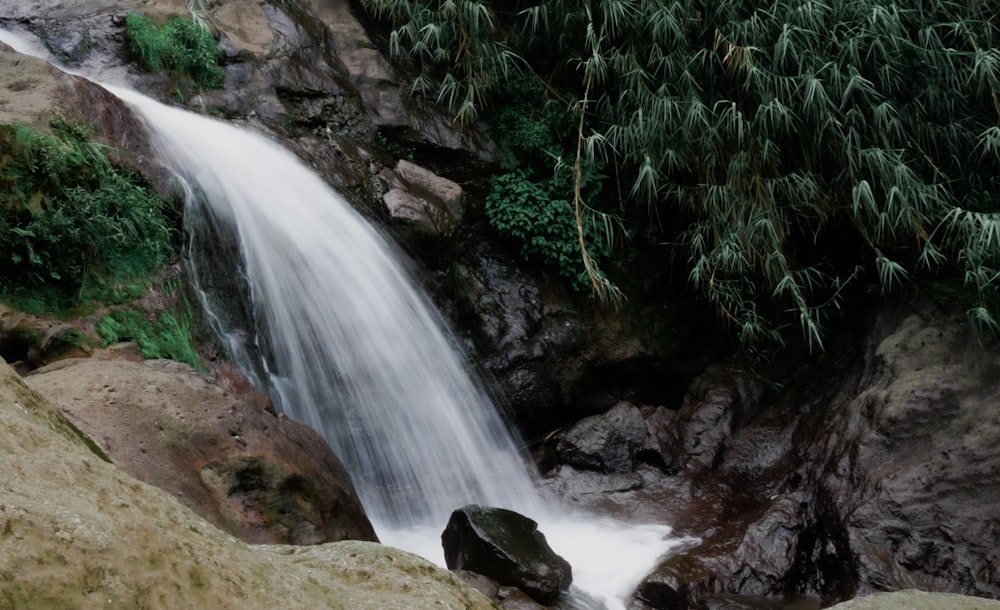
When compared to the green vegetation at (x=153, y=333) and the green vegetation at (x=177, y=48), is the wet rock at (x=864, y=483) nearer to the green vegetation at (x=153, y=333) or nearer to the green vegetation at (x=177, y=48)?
the green vegetation at (x=153, y=333)

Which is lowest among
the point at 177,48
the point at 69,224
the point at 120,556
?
the point at 69,224

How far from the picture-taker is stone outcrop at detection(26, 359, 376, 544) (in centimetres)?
362

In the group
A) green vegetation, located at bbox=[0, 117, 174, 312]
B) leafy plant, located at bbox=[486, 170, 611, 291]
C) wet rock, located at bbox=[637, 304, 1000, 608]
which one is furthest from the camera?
leafy plant, located at bbox=[486, 170, 611, 291]

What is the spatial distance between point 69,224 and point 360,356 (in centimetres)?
239

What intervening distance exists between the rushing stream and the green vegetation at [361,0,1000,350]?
168 centimetres

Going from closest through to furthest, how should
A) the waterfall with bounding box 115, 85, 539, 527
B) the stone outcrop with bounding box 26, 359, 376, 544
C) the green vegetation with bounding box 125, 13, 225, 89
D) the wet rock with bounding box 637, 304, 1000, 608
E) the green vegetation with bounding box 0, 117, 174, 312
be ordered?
1. the stone outcrop with bounding box 26, 359, 376, 544
2. the green vegetation with bounding box 0, 117, 174, 312
3. the wet rock with bounding box 637, 304, 1000, 608
4. the waterfall with bounding box 115, 85, 539, 527
5. the green vegetation with bounding box 125, 13, 225, 89

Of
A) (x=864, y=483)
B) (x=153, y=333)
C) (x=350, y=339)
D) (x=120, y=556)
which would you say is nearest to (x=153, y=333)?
(x=153, y=333)

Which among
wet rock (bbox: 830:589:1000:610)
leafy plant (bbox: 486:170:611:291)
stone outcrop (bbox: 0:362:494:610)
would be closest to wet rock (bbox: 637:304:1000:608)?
leafy plant (bbox: 486:170:611:291)

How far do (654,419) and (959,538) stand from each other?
2606 mm

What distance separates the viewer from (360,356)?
663 centimetres

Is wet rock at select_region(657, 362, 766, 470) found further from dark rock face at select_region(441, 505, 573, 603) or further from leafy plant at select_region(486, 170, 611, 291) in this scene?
dark rock face at select_region(441, 505, 573, 603)

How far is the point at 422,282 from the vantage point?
751 centimetres

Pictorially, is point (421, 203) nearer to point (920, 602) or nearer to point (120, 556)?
point (920, 602)

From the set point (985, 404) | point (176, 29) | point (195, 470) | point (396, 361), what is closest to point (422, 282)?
point (396, 361)
